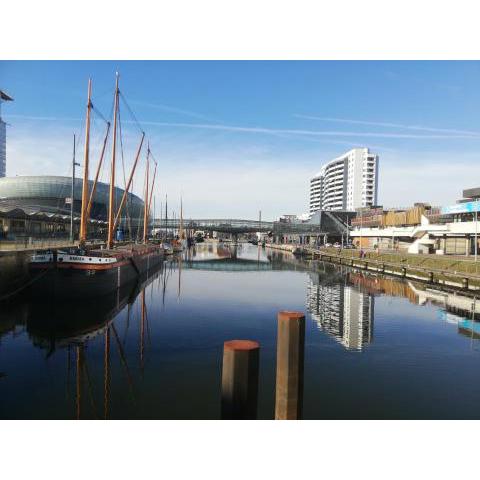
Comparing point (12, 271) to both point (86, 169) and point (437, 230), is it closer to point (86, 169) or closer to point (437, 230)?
point (86, 169)

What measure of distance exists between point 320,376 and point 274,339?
6.70 meters

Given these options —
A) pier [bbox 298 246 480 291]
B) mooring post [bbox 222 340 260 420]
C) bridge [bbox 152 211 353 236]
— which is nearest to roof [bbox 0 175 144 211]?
bridge [bbox 152 211 353 236]

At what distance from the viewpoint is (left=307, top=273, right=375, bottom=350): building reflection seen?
82.1 ft

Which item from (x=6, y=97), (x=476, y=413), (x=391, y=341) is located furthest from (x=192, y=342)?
(x=6, y=97)

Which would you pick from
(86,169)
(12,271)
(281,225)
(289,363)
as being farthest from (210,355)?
(281,225)

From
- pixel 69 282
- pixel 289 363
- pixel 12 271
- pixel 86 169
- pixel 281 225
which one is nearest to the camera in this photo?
pixel 289 363

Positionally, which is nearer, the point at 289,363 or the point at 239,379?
the point at 239,379

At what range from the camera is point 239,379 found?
8383mm

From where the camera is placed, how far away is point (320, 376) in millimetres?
17609

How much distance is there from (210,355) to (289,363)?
11393mm

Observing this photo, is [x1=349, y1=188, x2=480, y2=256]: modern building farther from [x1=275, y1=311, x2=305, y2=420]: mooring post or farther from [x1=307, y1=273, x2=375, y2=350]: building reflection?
[x1=275, y1=311, x2=305, y2=420]: mooring post

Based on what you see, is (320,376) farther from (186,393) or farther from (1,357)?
(1,357)

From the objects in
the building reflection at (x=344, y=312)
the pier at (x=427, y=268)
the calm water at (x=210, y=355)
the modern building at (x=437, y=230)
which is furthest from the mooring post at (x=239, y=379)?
the modern building at (x=437, y=230)

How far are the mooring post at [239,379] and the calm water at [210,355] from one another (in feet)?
17.9
